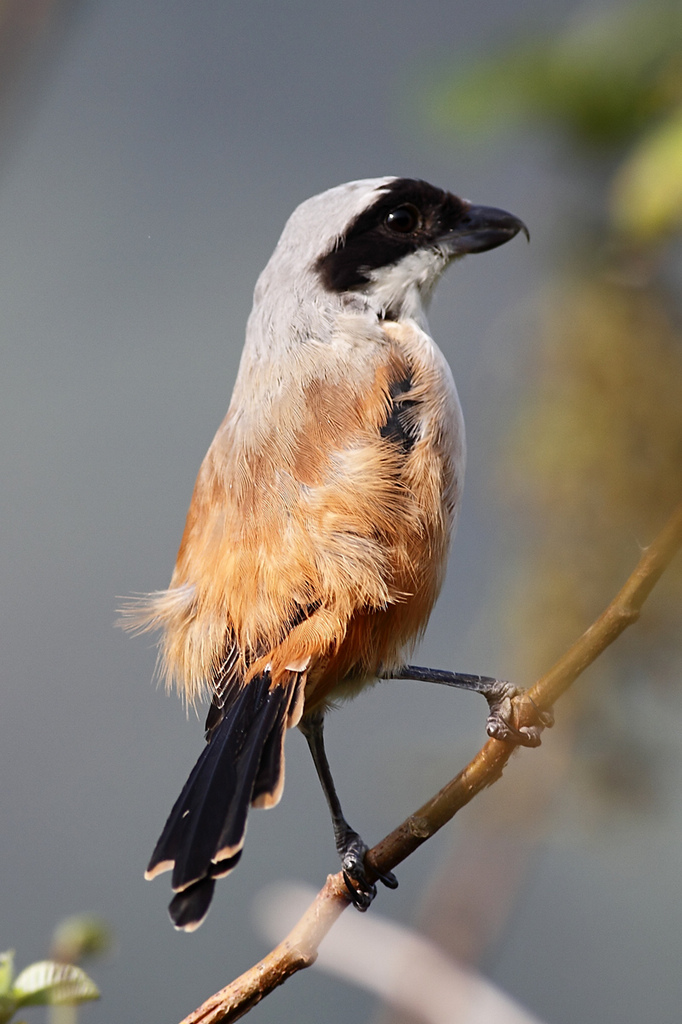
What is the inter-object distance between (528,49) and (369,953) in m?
1.58

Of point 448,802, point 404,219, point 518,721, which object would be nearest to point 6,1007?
point 448,802

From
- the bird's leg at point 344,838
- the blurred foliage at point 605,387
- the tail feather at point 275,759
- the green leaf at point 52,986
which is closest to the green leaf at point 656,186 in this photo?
the blurred foliage at point 605,387

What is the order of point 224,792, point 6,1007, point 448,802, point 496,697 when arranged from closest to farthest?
1. point 6,1007
2. point 448,802
3. point 224,792
4. point 496,697

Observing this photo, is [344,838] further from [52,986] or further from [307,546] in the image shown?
[52,986]

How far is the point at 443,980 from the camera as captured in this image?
1212 millimetres

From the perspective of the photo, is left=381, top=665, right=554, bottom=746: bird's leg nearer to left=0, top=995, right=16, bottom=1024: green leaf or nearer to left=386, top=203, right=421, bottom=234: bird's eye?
left=0, top=995, right=16, bottom=1024: green leaf

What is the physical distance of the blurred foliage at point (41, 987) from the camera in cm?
117

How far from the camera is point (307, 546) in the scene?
71.7 inches

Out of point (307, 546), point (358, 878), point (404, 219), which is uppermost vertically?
point (404, 219)

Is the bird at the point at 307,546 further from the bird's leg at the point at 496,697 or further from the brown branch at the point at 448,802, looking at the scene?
the brown branch at the point at 448,802

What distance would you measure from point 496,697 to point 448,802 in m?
0.35

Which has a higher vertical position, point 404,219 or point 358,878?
point 404,219

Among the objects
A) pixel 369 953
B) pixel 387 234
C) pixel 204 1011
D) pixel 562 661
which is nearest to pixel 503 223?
pixel 387 234

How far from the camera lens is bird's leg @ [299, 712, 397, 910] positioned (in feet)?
5.92
